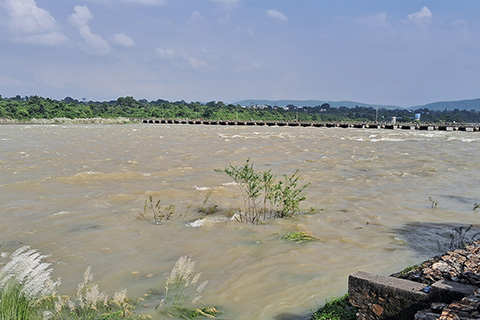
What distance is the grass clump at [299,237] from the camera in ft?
28.2

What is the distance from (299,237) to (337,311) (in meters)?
3.73

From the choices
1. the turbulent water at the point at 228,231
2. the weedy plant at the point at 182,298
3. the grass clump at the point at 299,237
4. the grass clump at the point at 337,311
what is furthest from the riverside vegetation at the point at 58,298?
the grass clump at the point at 299,237

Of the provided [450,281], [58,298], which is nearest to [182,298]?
[58,298]

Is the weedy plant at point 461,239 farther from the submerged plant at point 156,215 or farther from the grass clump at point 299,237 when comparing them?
the submerged plant at point 156,215

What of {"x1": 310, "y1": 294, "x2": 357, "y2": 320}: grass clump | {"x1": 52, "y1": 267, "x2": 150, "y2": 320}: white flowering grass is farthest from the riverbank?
{"x1": 52, "y1": 267, "x2": 150, "y2": 320}: white flowering grass

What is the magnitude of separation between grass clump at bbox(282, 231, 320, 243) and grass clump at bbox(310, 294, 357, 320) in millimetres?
3254

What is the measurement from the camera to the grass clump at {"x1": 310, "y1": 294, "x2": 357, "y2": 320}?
4797 millimetres

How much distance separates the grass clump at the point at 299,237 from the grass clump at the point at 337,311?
325 cm

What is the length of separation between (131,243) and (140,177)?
8.14 metres

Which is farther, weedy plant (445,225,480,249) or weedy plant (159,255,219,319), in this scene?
weedy plant (445,225,480,249)

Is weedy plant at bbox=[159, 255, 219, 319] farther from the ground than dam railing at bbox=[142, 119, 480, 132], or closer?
closer

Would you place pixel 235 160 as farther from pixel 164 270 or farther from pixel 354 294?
pixel 354 294

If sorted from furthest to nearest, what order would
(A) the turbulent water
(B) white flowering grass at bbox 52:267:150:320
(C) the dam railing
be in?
(C) the dam railing → (A) the turbulent water → (B) white flowering grass at bbox 52:267:150:320

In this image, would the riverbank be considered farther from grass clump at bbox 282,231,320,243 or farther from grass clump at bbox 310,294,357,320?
grass clump at bbox 282,231,320,243
